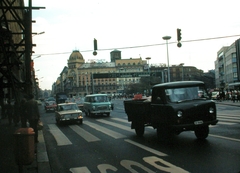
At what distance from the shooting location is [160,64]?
143875mm

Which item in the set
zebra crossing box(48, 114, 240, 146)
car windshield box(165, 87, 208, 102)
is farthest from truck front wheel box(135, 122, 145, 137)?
car windshield box(165, 87, 208, 102)

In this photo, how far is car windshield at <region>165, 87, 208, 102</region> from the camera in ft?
33.9

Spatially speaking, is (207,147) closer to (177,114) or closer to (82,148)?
(177,114)

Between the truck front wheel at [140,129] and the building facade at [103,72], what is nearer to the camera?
the truck front wheel at [140,129]

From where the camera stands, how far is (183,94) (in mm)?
10438

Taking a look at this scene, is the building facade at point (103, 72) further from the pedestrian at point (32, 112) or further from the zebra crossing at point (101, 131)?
the pedestrian at point (32, 112)

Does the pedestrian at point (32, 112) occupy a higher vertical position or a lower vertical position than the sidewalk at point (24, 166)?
higher

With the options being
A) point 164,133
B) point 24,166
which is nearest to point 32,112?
point 24,166

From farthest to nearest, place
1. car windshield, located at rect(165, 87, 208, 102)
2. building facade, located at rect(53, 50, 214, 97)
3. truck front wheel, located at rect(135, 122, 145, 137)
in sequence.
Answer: building facade, located at rect(53, 50, 214, 97), truck front wheel, located at rect(135, 122, 145, 137), car windshield, located at rect(165, 87, 208, 102)

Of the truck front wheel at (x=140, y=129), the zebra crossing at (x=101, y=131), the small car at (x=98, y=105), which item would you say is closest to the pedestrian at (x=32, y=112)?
the zebra crossing at (x=101, y=131)

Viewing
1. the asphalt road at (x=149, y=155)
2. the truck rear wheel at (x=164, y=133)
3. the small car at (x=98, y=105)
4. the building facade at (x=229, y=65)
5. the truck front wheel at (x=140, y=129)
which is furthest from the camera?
the building facade at (x=229, y=65)

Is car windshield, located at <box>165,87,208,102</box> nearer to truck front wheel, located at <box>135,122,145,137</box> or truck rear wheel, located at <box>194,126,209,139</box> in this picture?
truck rear wheel, located at <box>194,126,209,139</box>

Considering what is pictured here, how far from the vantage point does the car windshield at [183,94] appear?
10.3 metres

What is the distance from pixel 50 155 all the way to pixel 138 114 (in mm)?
4039
